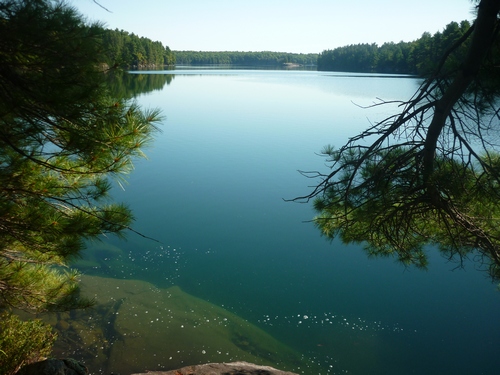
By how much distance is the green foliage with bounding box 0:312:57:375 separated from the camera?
113 inches

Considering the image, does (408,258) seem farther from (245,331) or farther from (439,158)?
(245,331)

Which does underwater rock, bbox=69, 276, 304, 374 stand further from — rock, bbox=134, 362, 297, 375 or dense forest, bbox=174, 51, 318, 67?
dense forest, bbox=174, 51, 318, 67

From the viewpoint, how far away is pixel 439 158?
2467mm

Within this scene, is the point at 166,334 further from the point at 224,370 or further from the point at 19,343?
the point at 19,343

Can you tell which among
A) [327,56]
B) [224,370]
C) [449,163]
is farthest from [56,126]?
[327,56]

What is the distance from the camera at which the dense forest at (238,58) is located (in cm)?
9938

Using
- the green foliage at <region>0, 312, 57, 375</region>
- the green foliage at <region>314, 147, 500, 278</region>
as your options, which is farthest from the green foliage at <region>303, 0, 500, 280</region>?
the green foliage at <region>0, 312, 57, 375</region>

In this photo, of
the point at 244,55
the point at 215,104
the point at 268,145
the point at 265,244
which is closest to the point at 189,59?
the point at 244,55

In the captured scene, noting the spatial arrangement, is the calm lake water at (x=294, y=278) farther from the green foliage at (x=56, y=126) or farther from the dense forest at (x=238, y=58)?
the dense forest at (x=238, y=58)

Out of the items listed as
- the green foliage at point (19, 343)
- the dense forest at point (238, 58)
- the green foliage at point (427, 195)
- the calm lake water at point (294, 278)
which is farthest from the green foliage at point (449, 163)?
the dense forest at point (238, 58)

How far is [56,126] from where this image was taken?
1822mm

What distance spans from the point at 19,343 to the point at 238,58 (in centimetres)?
10372

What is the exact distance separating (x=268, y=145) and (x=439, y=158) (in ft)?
33.4

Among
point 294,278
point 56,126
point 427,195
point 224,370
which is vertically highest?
point 56,126
